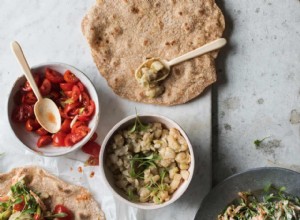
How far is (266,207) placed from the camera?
10.6 feet

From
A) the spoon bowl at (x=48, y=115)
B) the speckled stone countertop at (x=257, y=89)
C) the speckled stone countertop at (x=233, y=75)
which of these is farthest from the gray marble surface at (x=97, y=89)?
the spoon bowl at (x=48, y=115)

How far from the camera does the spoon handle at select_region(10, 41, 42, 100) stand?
10.3 ft

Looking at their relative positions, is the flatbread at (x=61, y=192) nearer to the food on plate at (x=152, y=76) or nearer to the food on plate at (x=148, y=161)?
the food on plate at (x=148, y=161)

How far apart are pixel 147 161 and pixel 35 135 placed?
0.71 metres

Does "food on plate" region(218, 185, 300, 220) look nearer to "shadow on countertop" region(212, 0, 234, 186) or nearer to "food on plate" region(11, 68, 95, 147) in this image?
"shadow on countertop" region(212, 0, 234, 186)

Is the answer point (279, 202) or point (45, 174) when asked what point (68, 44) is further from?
point (279, 202)

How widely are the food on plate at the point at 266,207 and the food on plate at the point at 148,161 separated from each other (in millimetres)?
366

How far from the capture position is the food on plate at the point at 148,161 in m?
3.18

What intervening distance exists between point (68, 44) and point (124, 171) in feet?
2.96

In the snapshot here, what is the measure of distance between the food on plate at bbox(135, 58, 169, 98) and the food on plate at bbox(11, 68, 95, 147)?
34 cm

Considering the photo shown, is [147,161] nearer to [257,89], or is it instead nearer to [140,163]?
[140,163]

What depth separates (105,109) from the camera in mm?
3451

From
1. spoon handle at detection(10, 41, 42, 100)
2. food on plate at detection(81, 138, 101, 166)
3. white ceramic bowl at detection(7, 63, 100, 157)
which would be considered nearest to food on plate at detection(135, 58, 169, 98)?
white ceramic bowl at detection(7, 63, 100, 157)

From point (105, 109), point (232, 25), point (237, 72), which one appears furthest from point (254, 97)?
point (105, 109)
